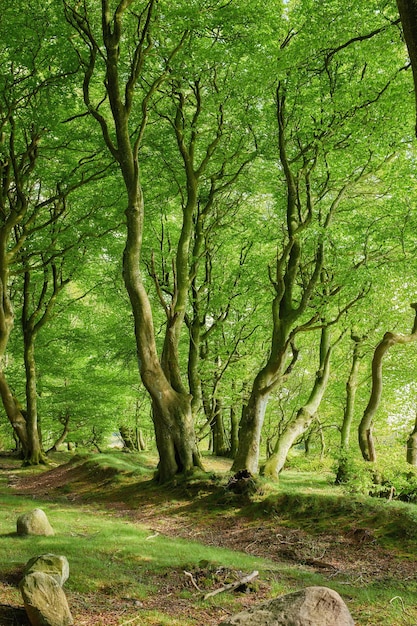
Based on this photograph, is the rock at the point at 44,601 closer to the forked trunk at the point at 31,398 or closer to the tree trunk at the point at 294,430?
the tree trunk at the point at 294,430

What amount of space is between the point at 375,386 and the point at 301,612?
1010cm

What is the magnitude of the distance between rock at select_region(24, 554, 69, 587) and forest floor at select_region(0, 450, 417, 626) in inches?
10.6

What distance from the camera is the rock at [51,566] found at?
566 centimetres

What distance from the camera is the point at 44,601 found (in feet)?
16.5

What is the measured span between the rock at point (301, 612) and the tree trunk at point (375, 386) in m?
9.49

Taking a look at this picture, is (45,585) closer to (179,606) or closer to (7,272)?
(179,606)

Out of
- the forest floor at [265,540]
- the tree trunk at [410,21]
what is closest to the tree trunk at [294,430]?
the forest floor at [265,540]

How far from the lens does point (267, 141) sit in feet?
49.3

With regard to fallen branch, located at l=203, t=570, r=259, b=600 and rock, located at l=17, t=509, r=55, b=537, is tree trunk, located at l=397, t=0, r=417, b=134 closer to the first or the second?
fallen branch, located at l=203, t=570, r=259, b=600

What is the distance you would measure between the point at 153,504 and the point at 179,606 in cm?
677

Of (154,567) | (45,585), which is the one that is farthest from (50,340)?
(45,585)

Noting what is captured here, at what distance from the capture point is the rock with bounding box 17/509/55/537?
8086mm


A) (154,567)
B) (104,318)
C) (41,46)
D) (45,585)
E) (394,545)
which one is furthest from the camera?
(104,318)

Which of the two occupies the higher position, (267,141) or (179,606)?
(267,141)
